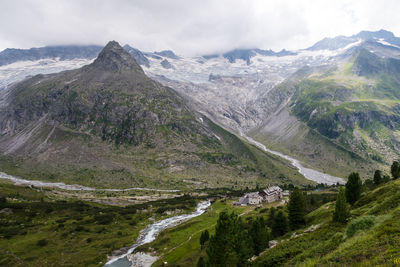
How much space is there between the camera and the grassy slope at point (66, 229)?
9850 cm

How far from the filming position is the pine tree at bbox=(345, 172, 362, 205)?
67.9 metres

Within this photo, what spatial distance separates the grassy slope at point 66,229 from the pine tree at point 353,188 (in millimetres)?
86145

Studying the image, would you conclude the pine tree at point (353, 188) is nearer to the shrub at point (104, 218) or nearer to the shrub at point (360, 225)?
the shrub at point (360, 225)

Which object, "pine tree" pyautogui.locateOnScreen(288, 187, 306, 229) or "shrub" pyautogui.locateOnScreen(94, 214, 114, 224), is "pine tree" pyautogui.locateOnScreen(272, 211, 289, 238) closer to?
"pine tree" pyautogui.locateOnScreen(288, 187, 306, 229)

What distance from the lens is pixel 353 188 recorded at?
227ft

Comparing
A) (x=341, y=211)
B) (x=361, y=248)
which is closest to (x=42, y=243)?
(x=341, y=211)

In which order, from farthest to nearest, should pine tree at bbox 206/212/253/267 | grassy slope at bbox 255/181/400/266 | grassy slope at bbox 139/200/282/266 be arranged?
grassy slope at bbox 139/200/282/266 < pine tree at bbox 206/212/253/267 < grassy slope at bbox 255/181/400/266

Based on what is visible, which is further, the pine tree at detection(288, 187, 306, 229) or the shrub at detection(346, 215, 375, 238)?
the pine tree at detection(288, 187, 306, 229)

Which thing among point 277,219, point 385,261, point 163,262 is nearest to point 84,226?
point 163,262

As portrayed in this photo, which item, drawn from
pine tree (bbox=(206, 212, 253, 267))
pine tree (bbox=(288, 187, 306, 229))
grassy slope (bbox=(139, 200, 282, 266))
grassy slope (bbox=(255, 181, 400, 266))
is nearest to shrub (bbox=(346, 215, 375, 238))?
grassy slope (bbox=(255, 181, 400, 266))

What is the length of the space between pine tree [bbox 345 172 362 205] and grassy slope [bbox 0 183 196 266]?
86.1m

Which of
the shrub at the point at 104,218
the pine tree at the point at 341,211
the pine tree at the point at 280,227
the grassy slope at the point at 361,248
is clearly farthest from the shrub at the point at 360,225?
the shrub at the point at 104,218

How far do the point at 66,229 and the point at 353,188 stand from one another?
126156mm

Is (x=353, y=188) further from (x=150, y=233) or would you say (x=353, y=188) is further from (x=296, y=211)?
(x=150, y=233)
